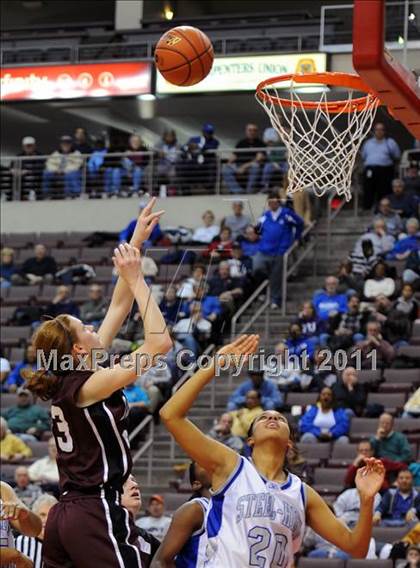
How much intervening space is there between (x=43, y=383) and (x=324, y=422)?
8380 millimetres

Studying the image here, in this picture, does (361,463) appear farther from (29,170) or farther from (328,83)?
(29,170)

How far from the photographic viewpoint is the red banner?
70.4 feet

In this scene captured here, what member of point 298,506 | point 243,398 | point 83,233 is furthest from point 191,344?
point 298,506

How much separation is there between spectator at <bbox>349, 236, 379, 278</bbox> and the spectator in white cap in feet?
23.9

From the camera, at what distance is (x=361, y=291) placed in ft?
50.5

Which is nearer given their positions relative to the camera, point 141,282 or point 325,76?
point 141,282

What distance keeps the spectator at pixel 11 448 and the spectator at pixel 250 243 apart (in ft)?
12.5

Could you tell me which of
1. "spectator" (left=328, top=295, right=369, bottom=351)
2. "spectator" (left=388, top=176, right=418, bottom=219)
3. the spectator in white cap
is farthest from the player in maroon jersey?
the spectator in white cap

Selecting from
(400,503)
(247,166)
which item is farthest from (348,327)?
(247,166)

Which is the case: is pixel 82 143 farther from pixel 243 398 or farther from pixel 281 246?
pixel 243 398

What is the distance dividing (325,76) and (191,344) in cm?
762

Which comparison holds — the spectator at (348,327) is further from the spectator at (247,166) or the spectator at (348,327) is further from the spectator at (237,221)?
the spectator at (247,166)

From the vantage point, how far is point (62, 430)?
209 inches

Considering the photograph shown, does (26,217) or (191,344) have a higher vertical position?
(26,217)
